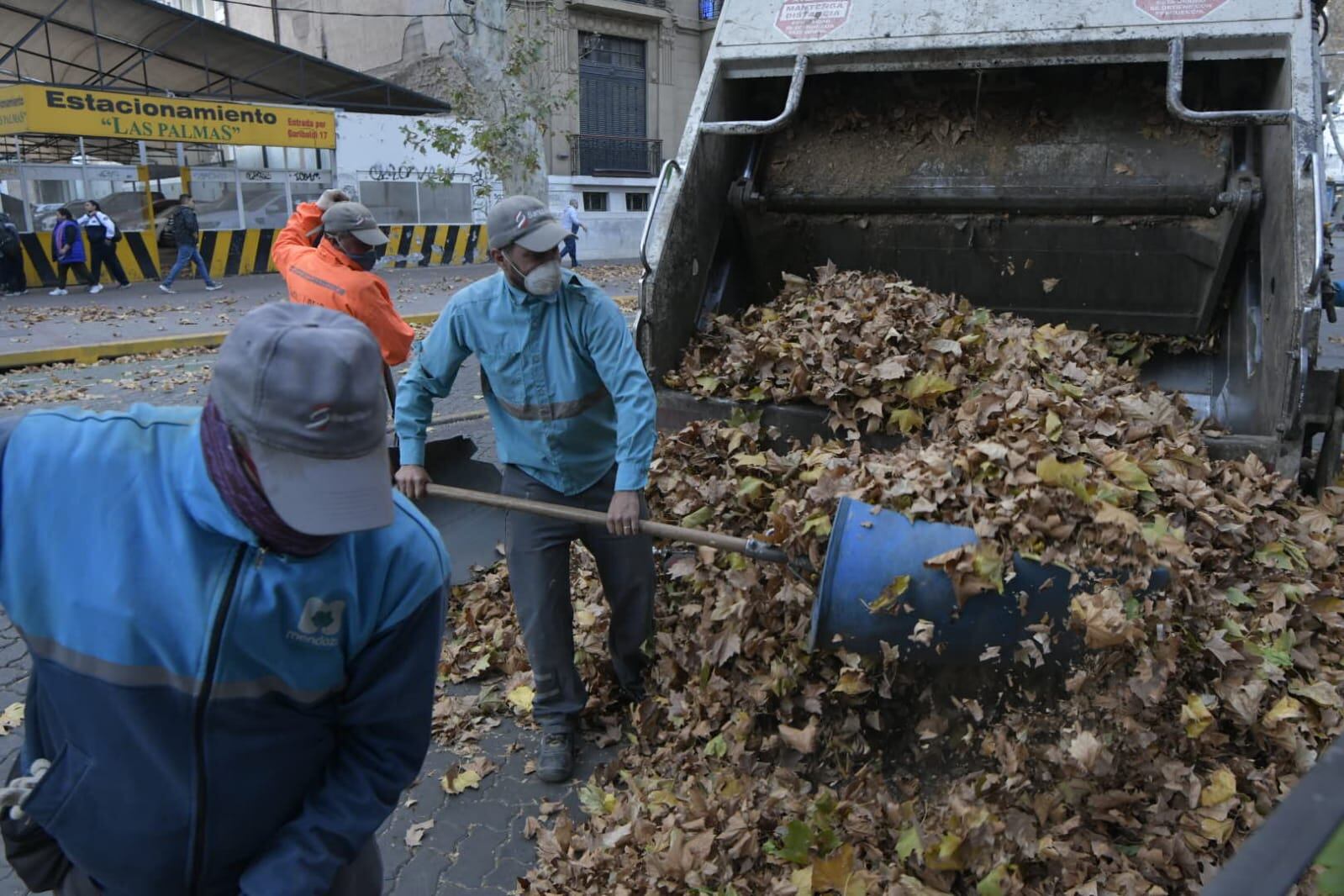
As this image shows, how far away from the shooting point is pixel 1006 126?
472cm

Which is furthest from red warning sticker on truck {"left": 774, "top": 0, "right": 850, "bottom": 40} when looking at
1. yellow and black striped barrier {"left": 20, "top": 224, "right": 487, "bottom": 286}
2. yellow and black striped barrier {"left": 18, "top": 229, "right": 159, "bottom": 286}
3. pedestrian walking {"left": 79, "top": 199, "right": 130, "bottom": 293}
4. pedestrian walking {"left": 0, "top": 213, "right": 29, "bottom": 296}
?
pedestrian walking {"left": 0, "top": 213, "right": 29, "bottom": 296}

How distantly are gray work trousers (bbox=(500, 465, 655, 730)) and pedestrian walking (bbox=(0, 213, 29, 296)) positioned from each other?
15.1m

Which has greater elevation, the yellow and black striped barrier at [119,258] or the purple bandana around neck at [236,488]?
the purple bandana around neck at [236,488]

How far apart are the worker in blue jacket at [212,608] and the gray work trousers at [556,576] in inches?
70.4

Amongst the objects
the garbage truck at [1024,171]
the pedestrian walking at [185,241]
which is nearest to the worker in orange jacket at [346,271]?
the garbage truck at [1024,171]

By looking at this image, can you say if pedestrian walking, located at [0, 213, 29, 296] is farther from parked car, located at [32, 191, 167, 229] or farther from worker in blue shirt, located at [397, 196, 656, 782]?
worker in blue shirt, located at [397, 196, 656, 782]

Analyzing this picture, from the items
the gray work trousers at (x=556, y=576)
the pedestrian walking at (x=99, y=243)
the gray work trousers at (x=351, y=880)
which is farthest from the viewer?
the pedestrian walking at (x=99, y=243)

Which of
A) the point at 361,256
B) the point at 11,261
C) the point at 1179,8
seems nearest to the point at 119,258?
the point at 11,261

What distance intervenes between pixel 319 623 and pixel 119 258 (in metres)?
18.1

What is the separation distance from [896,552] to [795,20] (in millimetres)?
3056

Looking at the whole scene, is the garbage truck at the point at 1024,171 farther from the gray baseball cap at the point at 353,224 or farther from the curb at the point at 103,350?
the curb at the point at 103,350

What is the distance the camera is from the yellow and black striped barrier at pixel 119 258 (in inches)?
619

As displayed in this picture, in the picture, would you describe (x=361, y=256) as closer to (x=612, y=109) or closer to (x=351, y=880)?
(x=351, y=880)

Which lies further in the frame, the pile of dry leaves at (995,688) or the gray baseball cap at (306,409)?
the pile of dry leaves at (995,688)
